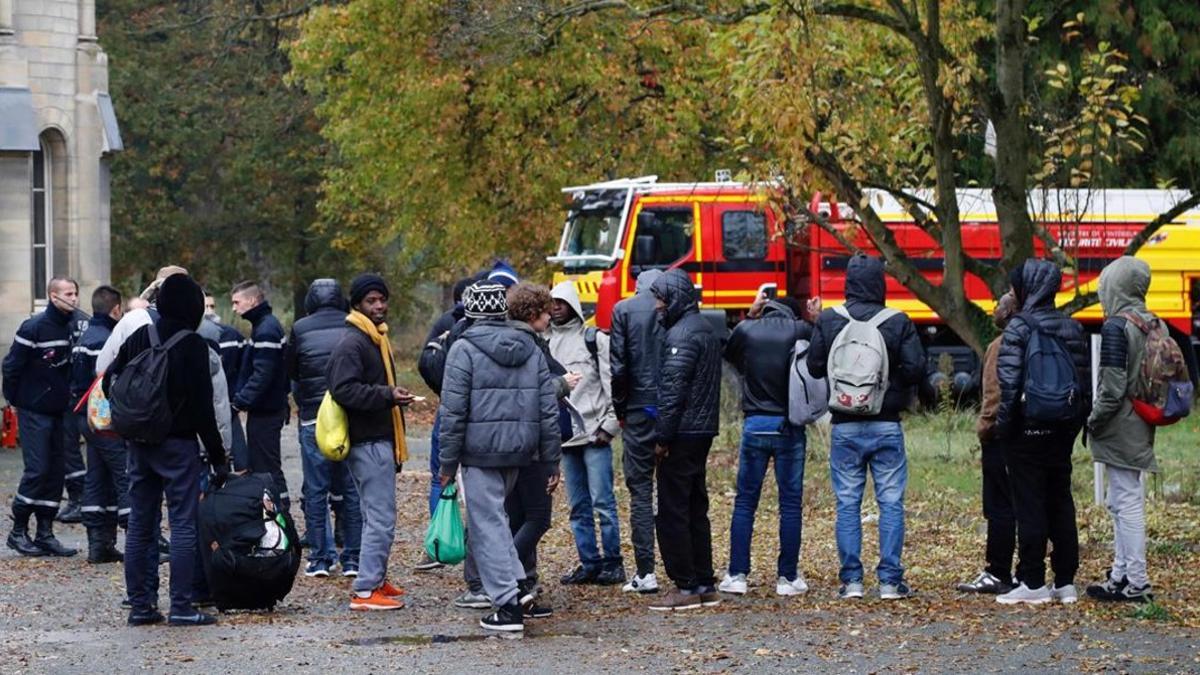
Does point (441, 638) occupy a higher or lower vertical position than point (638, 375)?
lower

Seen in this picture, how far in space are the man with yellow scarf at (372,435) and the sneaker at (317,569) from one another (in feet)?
4.05

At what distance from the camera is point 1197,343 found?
A: 27125 millimetres

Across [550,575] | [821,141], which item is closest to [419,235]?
[821,141]

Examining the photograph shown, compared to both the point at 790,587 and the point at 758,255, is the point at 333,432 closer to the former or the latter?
the point at 790,587

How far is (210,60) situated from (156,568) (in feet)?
108

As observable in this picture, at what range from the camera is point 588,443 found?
11375 mm

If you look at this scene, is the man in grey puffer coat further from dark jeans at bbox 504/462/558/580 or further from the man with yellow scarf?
the man with yellow scarf

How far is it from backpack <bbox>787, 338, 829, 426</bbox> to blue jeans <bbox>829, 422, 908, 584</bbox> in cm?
15

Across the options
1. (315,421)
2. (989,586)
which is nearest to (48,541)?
(315,421)

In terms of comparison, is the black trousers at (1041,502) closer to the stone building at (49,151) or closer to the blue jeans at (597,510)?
the blue jeans at (597,510)

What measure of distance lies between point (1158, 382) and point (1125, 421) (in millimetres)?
270

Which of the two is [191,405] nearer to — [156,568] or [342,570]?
[156,568]

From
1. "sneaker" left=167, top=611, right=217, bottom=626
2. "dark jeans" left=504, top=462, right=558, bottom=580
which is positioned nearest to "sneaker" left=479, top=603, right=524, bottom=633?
"dark jeans" left=504, top=462, right=558, bottom=580

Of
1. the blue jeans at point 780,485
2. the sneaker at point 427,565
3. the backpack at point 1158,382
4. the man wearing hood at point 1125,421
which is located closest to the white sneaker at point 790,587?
the blue jeans at point 780,485
